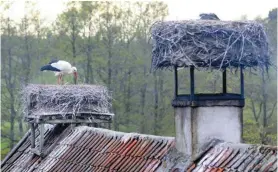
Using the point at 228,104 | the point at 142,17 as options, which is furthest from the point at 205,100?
the point at 142,17

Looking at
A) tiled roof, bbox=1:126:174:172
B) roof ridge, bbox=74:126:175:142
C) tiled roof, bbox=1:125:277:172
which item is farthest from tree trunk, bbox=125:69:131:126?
roof ridge, bbox=74:126:175:142

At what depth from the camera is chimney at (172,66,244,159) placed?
27.7ft

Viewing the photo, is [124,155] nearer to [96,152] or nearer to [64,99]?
[96,152]

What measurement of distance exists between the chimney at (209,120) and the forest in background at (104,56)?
2117 centimetres

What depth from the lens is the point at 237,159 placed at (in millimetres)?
7723

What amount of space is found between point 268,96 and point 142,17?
23.9 ft

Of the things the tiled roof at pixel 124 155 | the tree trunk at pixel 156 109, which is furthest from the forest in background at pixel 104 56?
the tiled roof at pixel 124 155

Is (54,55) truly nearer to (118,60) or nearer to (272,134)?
(118,60)

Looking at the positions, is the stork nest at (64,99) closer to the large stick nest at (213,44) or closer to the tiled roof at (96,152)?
the tiled roof at (96,152)

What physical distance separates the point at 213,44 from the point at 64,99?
5.92 meters

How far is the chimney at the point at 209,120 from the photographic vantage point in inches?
332

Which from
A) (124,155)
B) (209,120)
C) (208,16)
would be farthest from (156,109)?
(209,120)

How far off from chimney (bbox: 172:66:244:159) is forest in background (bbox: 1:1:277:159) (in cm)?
2117

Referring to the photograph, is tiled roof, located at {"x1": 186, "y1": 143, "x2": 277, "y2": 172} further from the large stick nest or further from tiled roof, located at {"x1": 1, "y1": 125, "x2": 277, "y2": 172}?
the large stick nest
